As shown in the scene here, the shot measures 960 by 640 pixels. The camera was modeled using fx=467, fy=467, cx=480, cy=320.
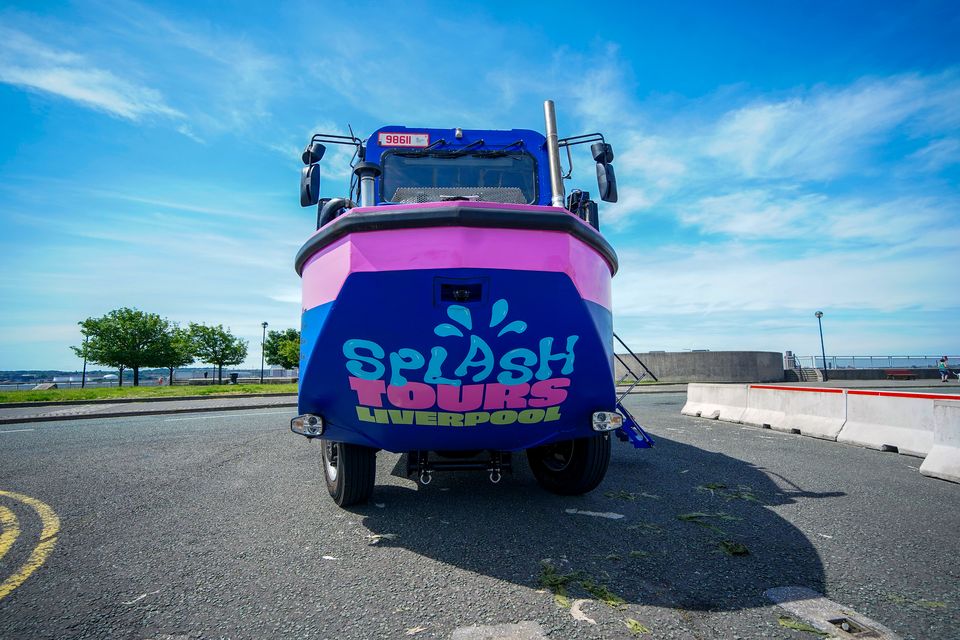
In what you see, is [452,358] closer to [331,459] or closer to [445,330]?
[445,330]

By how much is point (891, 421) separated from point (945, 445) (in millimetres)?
1277

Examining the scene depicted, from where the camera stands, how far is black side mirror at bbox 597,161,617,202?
3876mm

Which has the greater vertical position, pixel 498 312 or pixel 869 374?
pixel 498 312

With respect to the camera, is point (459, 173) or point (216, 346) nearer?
point (459, 173)

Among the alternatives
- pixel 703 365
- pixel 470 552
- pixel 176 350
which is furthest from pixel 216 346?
pixel 470 552

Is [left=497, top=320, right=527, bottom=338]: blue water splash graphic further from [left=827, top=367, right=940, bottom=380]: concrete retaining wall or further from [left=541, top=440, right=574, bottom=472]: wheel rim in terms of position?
[left=827, top=367, right=940, bottom=380]: concrete retaining wall

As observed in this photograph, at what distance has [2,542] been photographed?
2824mm

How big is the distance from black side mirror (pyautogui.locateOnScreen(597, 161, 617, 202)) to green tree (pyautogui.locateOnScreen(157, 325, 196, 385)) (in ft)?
155

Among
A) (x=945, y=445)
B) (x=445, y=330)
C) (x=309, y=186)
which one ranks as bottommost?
(x=945, y=445)

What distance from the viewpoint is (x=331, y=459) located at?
3.60 metres

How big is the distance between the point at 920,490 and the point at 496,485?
11.5 ft

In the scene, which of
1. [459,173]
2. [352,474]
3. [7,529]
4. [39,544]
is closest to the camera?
[39,544]

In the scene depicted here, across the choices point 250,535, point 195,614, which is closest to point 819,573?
point 195,614

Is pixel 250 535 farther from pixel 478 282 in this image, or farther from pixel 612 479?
pixel 612 479
